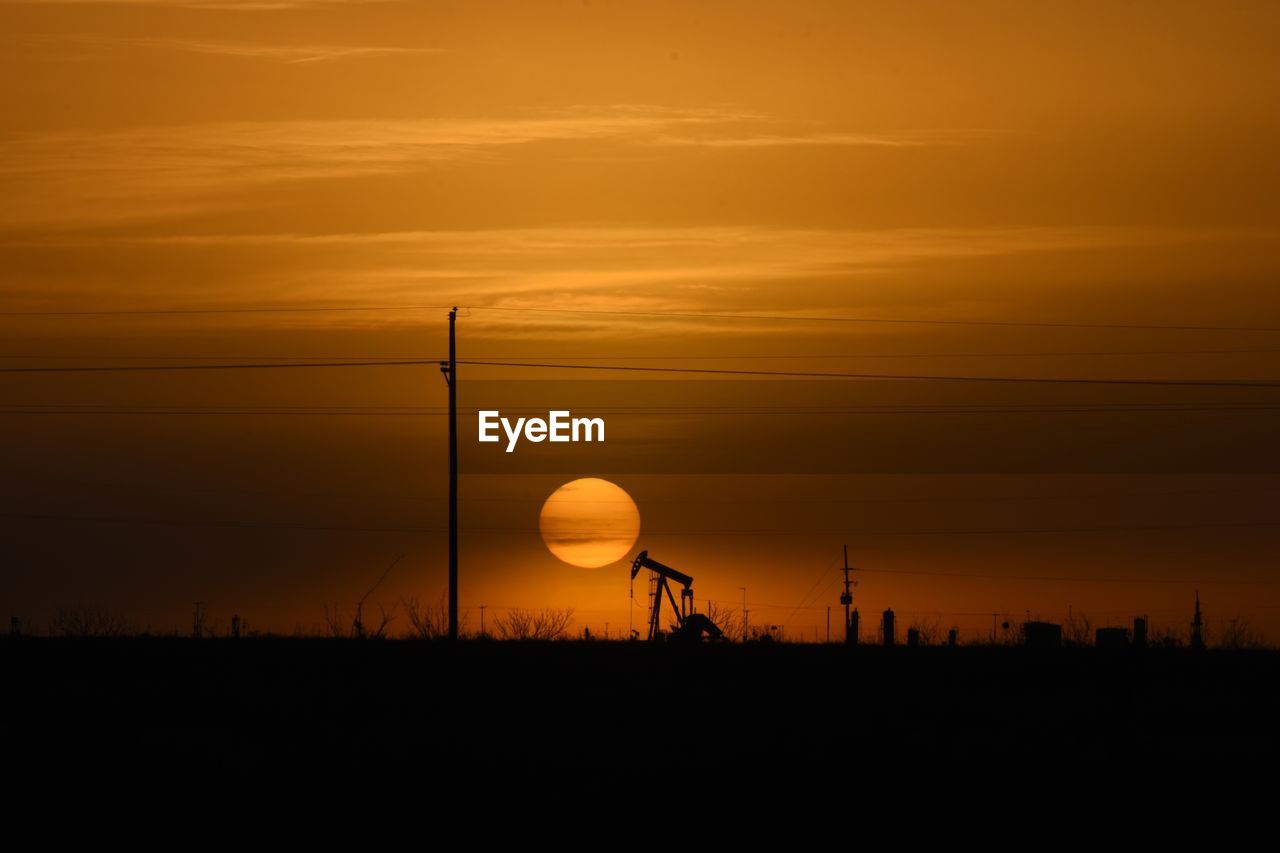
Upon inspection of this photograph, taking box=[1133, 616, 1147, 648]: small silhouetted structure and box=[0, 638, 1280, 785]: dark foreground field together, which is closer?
box=[0, 638, 1280, 785]: dark foreground field

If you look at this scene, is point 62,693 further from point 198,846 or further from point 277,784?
point 198,846

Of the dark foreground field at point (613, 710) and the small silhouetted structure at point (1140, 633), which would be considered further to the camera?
the small silhouetted structure at point (1140, 633)

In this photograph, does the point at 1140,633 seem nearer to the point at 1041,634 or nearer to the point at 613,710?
the point at 1041,634

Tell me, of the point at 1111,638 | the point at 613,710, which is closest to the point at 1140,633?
the point at 1111,638
